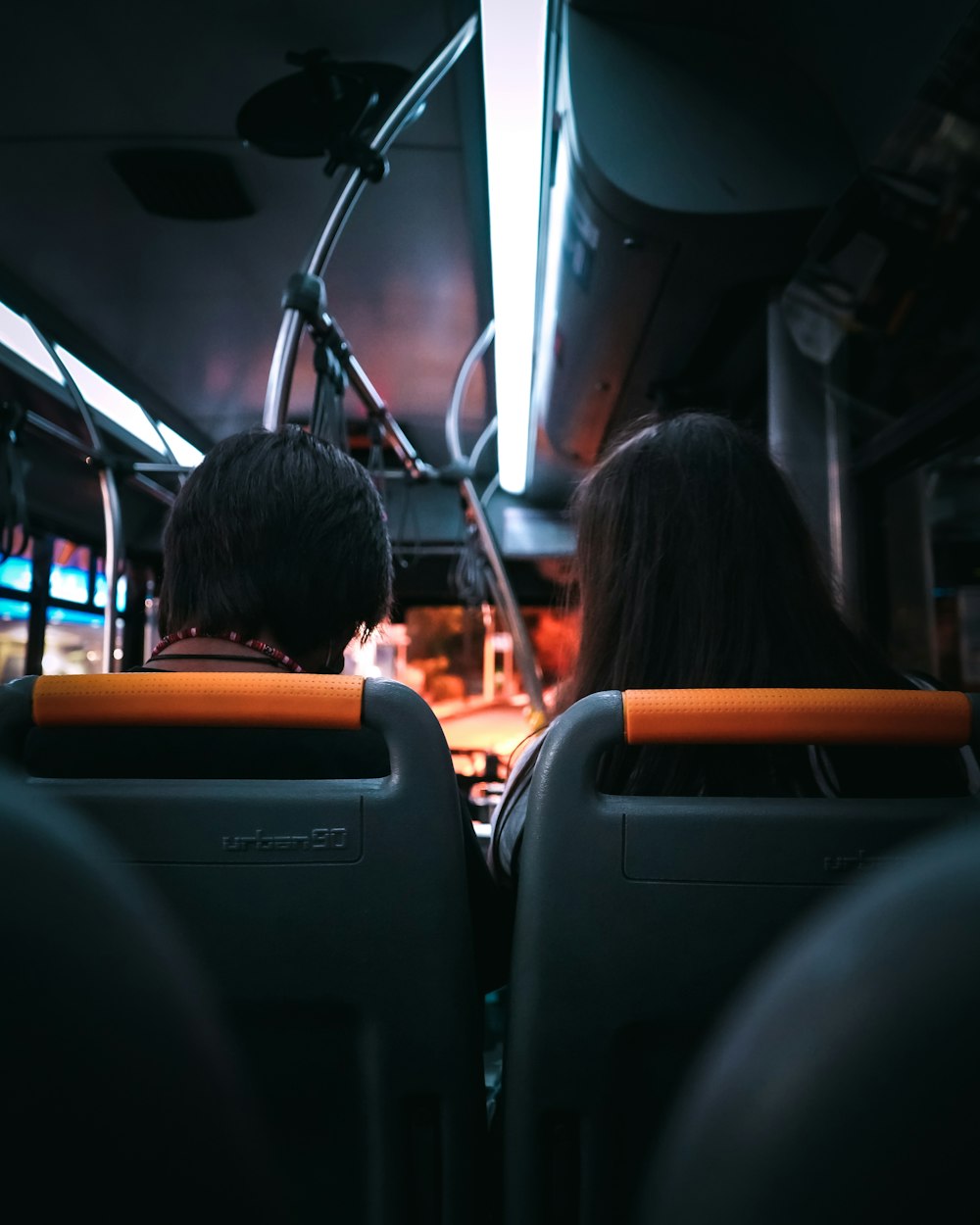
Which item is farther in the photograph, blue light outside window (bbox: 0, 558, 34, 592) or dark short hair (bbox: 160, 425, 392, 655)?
blue light outside window (bbox: 0, 558, 34, 592)

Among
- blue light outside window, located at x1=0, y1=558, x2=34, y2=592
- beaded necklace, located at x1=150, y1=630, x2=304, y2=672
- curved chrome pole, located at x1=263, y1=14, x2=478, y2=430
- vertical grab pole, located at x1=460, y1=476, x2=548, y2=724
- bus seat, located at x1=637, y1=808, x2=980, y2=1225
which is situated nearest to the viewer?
bus seat, located at x1=637, y1=808, x2=980, y2=1225

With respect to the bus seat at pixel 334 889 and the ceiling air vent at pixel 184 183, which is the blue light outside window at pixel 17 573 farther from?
the bus seat at pixel 334 889

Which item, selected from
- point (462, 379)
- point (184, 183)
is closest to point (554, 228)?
point (462, 379)

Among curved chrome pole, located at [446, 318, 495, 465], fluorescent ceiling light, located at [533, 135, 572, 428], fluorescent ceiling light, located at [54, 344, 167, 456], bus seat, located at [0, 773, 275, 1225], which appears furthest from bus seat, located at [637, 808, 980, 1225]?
fluorescent ceiling light, located at [54, 344, 167, 456]

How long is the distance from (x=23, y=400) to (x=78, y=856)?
15.6 ft

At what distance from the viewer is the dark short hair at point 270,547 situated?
1.18m

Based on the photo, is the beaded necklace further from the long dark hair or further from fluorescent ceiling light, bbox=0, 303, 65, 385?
fluorescent ceiling light, bbox=0, 303, 65, 385

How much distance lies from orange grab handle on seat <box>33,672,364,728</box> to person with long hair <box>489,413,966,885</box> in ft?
0.91

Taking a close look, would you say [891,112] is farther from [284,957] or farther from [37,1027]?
[37,1027]

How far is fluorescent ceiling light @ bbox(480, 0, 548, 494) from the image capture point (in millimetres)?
2062

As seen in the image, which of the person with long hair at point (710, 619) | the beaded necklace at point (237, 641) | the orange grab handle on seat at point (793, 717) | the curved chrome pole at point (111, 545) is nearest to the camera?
the orange grab handle on seat at point (793, 717)

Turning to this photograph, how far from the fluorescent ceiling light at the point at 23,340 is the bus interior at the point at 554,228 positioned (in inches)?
0.7

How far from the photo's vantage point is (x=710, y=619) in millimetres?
1034

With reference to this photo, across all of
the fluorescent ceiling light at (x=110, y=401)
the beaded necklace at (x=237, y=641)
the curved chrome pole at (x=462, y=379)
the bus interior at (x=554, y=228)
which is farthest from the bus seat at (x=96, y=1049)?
the fluorescent ceiling light at (x=110, y=401)
